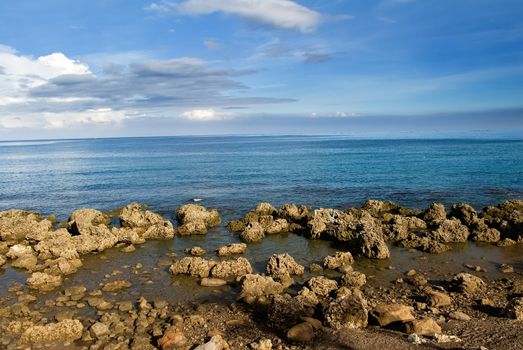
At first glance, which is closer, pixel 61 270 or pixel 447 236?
pixel 61 270

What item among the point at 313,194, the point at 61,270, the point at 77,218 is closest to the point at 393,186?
the point at 313,194

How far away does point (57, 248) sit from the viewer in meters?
26.3

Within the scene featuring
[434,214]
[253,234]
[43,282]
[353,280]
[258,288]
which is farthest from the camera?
[434,214]

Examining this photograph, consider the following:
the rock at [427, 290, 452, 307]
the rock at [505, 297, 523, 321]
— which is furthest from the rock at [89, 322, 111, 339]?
the rock at [505, 297, 523, 321]

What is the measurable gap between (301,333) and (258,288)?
16.3 ft

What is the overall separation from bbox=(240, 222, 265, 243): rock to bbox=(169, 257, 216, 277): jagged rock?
6998mm

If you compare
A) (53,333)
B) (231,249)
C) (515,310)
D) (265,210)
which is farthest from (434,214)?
(53,333)

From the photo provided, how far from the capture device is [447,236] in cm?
2872

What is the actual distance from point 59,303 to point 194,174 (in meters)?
55.9

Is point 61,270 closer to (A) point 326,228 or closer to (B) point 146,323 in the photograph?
(B) point 146,323

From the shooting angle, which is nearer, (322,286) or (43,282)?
(322,286)

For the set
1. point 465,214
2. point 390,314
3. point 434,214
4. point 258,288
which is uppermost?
point 465,214

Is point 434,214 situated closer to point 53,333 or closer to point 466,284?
point 466,284

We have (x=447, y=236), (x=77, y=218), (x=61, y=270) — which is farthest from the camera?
(x=77, y=218)
